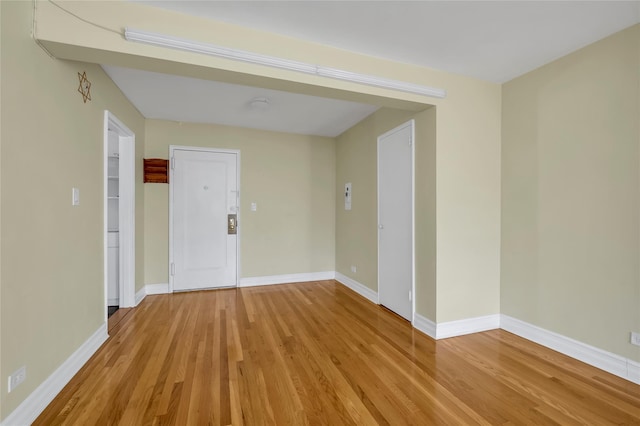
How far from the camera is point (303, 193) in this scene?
4.74m

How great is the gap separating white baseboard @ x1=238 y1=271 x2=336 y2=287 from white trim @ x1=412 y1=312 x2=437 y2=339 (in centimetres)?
212

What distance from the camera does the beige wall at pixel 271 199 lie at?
3.99 meters

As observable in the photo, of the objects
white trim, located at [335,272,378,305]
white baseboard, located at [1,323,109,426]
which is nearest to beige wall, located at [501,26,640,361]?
white trim, located at [335,272,378,305]

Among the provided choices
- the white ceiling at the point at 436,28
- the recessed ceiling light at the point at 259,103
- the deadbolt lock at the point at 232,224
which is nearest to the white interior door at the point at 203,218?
the deadbolt lock at the point at 232,224

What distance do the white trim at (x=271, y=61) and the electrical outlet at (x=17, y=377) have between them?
2025 millimetres

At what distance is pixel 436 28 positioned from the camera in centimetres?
201

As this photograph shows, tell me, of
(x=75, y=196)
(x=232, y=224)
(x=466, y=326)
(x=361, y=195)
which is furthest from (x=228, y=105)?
(x=466, y=326)

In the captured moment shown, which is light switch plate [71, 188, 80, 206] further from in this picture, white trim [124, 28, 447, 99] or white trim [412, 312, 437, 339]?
white trim [412, 312, 437, 339]

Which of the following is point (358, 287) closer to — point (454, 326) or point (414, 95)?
point (454, 326)

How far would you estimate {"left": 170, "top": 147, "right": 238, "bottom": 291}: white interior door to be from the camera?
4.05 metres

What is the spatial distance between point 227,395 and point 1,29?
2390mm

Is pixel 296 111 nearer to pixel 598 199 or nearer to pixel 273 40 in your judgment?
pixel 273 40

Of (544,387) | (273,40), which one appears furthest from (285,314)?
(273,40)

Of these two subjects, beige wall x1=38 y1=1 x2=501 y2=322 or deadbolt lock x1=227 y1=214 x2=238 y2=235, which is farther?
deadbolt lock x1=227 y1=214 x2=238 y2=235
